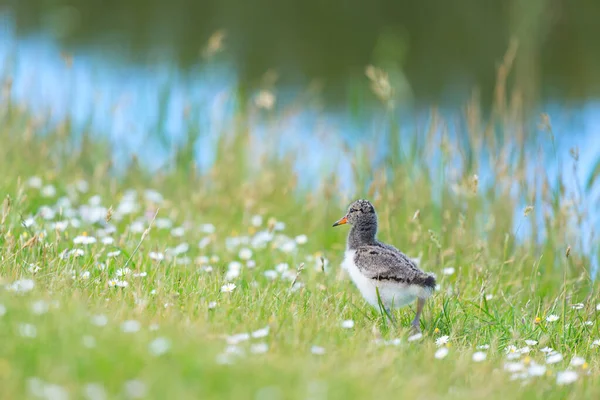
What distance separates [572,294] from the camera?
21.1ft

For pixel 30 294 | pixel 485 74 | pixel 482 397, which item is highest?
pixel 30 294

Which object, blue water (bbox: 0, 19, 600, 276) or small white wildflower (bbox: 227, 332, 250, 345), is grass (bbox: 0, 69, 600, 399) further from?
blue water (bbox: 0, 19, 600, 276)

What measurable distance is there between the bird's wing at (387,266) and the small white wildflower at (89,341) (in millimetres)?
1993

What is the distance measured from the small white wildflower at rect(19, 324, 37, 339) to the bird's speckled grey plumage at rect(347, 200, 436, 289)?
2.17m

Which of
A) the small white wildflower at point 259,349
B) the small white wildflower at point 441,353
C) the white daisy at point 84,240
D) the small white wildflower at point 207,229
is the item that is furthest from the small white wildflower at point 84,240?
the small white wildflower at point 441,353

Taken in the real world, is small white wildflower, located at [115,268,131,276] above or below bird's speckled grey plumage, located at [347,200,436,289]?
below

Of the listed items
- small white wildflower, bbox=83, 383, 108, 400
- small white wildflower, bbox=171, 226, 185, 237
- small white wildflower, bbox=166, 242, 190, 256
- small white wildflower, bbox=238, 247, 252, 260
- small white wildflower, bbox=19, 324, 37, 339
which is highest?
small white wildflower, bbox=19, 324, 37, 339

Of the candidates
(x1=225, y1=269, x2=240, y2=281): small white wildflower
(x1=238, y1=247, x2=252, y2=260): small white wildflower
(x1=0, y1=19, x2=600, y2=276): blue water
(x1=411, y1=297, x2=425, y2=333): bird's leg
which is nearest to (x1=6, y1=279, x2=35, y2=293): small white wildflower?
(x1=225, y1=269, x2=240, y2=281): small white wildflower

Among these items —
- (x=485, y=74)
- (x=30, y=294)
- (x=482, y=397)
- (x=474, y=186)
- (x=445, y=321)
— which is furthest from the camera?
(x=485, y=74)

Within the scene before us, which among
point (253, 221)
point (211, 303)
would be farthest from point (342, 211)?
point (211, 303)

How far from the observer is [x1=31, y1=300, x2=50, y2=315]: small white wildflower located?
4020 millimetres

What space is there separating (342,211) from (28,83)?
4.38 metres

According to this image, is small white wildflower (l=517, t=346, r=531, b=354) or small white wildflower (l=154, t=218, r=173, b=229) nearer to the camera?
small white wildflower (l=517, t=346, r=531, b=354)

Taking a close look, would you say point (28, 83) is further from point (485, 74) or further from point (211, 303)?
point (485, 74)
